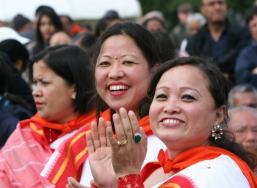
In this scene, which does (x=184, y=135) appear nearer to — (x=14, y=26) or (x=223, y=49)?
(x=223, y=49)

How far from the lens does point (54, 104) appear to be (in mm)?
5168

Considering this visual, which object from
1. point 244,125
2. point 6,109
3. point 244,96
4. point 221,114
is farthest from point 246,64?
point 221,114

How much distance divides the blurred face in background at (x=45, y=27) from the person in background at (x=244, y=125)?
4.47 m

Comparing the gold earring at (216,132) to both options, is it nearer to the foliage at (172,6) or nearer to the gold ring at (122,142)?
the gold ring at (122,142)

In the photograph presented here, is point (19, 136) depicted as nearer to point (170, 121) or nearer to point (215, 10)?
point (170, 121)

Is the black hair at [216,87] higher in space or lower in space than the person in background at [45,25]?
higher

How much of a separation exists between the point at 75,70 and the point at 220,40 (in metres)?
3.16

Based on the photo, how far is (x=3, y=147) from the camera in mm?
5180

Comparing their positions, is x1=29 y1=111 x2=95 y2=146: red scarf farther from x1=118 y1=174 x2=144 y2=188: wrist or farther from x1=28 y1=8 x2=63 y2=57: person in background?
x1=28 y1=8 x2=63 y2=57: person in background

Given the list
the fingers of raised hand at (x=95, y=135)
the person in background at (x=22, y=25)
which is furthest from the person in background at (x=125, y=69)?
the person in background at (x=22, y=25)

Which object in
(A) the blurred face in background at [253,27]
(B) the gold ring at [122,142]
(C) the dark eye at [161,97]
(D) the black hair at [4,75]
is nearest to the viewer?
(B) the gold ring at [122,142]

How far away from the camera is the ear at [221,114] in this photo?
365 centimetres

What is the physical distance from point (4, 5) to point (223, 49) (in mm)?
6357

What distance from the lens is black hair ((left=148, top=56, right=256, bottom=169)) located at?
3.65m
